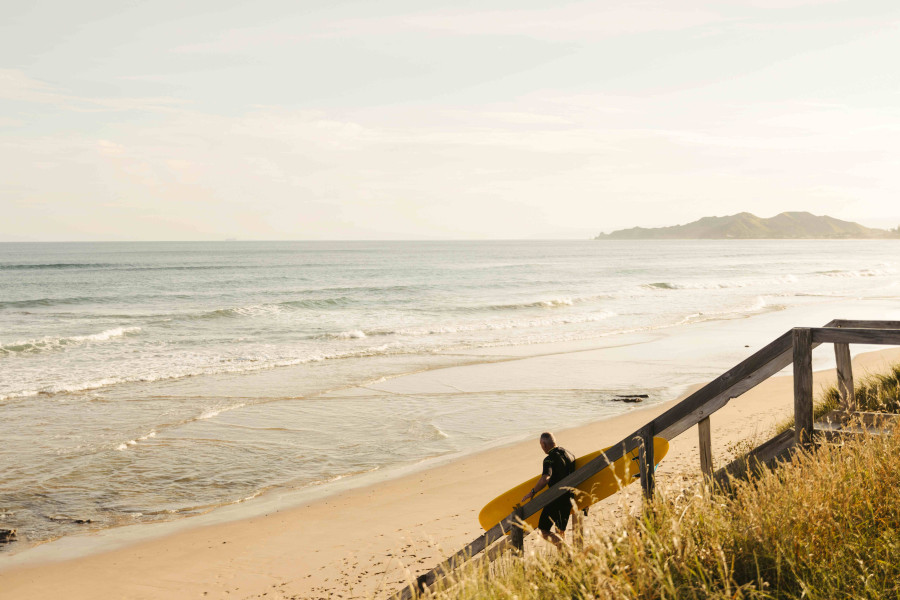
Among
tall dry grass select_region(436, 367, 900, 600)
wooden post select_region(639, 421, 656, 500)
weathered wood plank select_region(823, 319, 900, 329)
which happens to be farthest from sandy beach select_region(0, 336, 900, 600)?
weathered wood plank select_region(823, 319, 900, 329)

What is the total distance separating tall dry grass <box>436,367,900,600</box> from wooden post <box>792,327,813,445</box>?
70 cm

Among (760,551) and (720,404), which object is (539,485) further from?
(760,551)

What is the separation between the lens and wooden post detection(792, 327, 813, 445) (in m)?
4.66

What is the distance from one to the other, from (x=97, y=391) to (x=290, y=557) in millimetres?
11426

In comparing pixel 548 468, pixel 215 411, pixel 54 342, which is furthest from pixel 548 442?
pixel 54 342

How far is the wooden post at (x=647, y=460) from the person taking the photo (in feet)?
15.6

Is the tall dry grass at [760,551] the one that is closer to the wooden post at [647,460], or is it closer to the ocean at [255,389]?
the wooden post at [647,460]

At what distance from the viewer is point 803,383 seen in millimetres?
4871

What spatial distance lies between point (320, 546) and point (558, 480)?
3472 mm

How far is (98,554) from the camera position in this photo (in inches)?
308

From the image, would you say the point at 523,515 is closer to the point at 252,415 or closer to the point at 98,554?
the point at 98,554

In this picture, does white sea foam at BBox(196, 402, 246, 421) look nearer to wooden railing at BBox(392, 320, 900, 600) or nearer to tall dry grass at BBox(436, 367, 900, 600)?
wooden railing at BBox(392, 320, 900, 600)

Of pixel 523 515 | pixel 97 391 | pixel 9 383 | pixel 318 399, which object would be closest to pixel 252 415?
pixel 318 399

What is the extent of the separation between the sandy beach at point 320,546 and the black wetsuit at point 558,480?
0.51 meters
